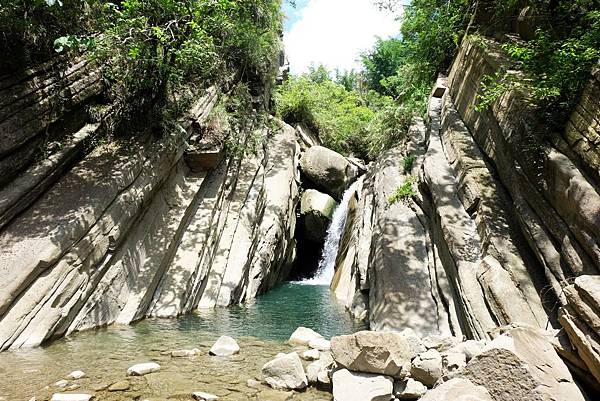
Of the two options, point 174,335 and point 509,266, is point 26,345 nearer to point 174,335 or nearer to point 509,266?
point 174,335

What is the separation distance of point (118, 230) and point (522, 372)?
808cm

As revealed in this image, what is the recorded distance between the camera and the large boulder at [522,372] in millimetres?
3752

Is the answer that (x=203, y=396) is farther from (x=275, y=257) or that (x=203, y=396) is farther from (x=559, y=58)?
(x=275, y=257)

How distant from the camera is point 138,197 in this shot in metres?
9.99

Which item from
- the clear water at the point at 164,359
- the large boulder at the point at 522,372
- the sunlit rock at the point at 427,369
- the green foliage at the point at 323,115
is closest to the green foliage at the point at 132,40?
the clear water at the point at 164,359

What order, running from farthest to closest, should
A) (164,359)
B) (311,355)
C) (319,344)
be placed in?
(319,344), (311,355), (164,359)

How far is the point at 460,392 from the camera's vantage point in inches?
150

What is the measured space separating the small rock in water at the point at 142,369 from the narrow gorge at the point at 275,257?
0.21 ft

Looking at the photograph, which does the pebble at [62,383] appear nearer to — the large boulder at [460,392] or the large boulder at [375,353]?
the large boulder at [375,353]

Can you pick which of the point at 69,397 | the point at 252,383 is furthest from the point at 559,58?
the point at 69,397

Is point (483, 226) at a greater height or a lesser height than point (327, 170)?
lesser

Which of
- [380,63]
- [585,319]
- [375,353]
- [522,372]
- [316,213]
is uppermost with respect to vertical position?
[380,63]

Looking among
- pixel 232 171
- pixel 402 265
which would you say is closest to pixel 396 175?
pixel 402 265

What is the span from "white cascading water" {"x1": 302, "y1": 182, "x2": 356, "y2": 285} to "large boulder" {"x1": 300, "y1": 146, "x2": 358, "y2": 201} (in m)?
0.74
